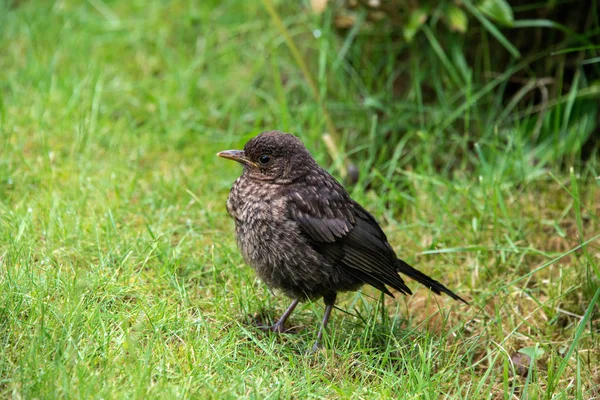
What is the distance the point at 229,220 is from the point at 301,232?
1.07m

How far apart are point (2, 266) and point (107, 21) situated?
340 centimetres

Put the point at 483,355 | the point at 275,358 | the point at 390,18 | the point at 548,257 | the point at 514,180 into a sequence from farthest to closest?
the point at 390,18 < the point at 514,180 < the point at 548,257 < the point at 483,355 < the point at 275,358

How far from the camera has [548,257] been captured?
4566 mm

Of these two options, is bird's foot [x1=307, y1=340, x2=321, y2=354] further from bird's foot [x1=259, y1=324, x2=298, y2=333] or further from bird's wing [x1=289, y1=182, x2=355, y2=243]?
bird's wing [x1=289, y1=182, x2=355, y2=243]

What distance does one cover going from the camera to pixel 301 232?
3.78m

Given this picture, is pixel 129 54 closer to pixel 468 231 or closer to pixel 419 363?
pixel 468 231

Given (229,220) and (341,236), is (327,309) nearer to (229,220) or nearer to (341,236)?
(341,236)

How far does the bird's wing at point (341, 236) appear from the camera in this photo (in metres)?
3.81

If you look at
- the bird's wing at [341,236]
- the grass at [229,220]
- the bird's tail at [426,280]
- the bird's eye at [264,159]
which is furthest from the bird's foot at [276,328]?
the bird's eye at [264,159]

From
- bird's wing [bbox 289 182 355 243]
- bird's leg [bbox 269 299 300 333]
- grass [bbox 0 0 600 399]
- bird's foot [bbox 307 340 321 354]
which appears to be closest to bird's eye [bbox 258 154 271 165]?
bird's wing [bbox 289 182 355 243]

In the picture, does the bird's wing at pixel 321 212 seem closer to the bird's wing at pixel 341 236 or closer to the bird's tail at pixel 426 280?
the bird's wing at pixel 341 236

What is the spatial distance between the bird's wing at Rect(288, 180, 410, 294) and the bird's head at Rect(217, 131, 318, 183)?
0.11m

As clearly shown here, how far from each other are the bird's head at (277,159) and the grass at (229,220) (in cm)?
57

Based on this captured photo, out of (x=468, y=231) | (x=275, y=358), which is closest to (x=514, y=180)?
(x=468, y=231)
